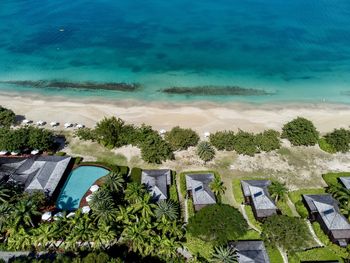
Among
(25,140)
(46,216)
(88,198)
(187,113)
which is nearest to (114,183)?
(88,198)

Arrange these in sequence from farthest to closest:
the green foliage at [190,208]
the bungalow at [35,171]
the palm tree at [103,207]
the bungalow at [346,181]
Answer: the bungalow at [346,181] → the bungalow at [35,171] → the green foliage at [190,208] → the palm tree at [103,207]

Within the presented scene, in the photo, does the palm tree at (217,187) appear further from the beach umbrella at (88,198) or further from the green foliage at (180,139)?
the beach umbrella at (88,198)

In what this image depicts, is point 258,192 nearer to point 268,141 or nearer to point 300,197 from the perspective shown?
point 300,197

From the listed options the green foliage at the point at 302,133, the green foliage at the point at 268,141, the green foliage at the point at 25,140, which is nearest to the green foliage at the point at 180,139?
the green foliage at the point at 268,141

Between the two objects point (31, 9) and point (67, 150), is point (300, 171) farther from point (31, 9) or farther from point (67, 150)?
point (31, 9)

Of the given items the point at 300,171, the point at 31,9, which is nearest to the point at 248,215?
the point at 300,171

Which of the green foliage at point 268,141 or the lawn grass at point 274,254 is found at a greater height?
the green foliage at point 268,141

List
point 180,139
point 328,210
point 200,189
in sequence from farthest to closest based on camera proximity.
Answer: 1. point 180,139
2. point 200,189
3. point 328,210
